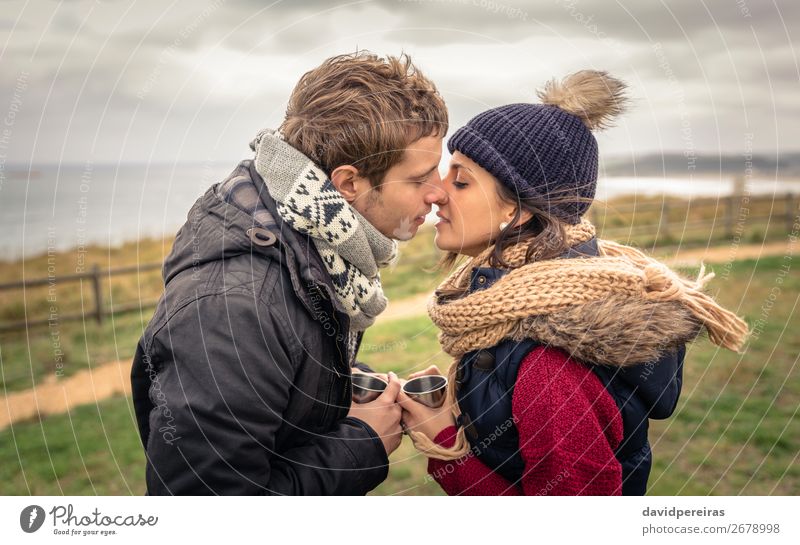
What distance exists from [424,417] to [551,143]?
3.09 ft

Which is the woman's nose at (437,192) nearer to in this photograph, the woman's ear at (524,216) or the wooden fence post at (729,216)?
the woman's ear at (524,216)

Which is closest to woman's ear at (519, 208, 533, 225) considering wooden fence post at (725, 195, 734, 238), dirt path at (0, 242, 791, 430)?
dirt path at (0, 242, 791, 430)

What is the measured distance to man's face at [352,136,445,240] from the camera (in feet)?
6.64

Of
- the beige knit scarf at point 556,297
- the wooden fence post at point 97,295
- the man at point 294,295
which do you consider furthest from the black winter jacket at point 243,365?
the wooden fence post at point 97,295

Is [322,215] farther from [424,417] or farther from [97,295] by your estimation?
[97,295]

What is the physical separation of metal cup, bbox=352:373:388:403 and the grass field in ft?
5.37

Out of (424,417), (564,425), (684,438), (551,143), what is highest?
(551,143)

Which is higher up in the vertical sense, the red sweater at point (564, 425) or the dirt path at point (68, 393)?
the red sweater at point (564, 425)

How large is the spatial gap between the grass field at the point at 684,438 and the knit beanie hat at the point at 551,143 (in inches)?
83.7

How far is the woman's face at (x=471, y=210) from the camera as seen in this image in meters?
2.04

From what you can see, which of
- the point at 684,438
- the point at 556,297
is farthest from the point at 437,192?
the point at 684,438

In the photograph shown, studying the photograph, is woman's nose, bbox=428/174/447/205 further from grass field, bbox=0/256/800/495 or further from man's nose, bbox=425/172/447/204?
grass field, bbox=0/256/800/495

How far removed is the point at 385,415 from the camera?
2.11m
